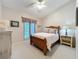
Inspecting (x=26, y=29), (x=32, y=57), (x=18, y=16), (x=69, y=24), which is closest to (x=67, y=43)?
(x=69, y=24)

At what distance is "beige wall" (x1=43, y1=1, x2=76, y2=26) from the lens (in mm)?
6363

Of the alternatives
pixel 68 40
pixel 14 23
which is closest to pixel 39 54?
pixel 68 40

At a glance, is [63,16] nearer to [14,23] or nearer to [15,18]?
[15,18]

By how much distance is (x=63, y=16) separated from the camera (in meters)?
7.05

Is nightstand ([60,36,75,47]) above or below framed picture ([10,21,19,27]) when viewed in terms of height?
below

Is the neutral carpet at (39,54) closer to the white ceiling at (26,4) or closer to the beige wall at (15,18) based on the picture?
the beige wall at (15,18)

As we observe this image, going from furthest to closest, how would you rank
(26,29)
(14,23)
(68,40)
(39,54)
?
(26,29) < (14,23) < (68,40) < (39,54)

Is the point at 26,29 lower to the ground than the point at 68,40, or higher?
higher

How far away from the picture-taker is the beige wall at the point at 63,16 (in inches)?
251

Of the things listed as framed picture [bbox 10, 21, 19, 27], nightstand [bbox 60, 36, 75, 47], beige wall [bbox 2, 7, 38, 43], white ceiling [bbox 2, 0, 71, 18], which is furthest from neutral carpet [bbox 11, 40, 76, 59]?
white ceiling [bbox 2, 0, 71, 18]

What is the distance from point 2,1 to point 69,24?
189 inches

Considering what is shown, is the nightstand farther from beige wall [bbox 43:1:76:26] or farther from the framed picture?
the framed picture

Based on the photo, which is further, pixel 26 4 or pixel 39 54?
pixel 26 4

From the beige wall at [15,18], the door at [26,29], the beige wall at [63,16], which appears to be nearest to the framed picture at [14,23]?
the beige wall at [15,18]
